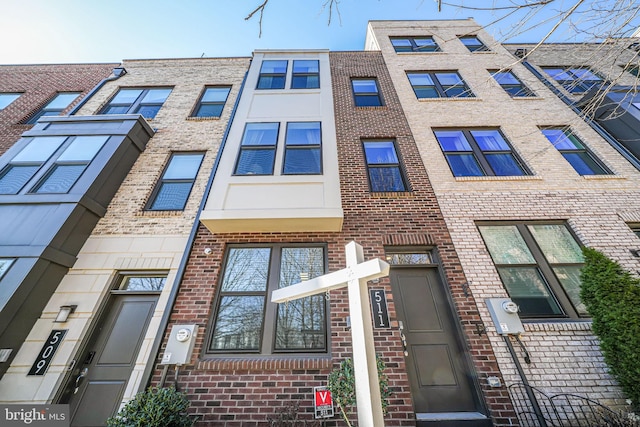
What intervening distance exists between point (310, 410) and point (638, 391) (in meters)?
3.86

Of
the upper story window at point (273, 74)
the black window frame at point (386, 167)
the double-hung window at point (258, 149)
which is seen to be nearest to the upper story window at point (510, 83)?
the black window frame at point (386, 167)

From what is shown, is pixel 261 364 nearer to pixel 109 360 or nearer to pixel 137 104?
pixel 109 360

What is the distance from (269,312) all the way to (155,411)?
1.75 metres

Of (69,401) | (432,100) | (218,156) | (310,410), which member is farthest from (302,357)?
(432,100)

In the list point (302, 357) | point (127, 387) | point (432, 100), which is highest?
point (432, 100)

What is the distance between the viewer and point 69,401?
3.54 m

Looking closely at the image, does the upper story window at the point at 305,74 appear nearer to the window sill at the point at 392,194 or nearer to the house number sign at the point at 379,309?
the window sill at the point at 392,194

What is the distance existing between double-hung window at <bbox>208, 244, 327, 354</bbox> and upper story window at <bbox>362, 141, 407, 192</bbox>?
6.89 ft

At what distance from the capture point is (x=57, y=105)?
329 inches

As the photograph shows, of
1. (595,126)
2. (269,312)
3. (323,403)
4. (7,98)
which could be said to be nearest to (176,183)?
(269,312)

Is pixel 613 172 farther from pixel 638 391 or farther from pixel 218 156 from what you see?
pixel 218 156

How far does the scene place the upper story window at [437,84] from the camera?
25.1 feet

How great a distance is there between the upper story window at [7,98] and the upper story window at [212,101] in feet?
21.4

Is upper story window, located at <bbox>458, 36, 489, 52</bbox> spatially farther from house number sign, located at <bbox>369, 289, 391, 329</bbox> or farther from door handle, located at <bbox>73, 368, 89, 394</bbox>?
door handle, located at <bbox>73, 368, 89, 394</bbox>
